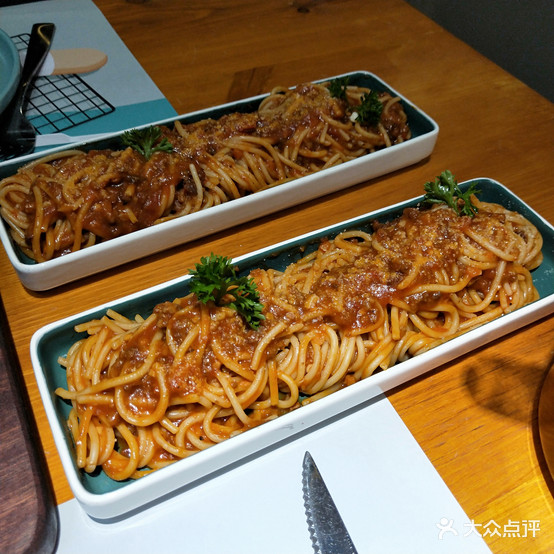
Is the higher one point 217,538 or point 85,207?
point 85,207

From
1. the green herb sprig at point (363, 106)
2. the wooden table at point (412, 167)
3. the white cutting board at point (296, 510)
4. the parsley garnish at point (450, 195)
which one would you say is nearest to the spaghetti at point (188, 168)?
the green herb sprig at point (363, 106)

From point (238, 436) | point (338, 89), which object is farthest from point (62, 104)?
point (238, 436)

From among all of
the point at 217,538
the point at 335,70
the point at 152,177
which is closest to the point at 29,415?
the point at 217,538

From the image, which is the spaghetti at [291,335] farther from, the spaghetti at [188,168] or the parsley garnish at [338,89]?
the parsley garnish at [338,89]

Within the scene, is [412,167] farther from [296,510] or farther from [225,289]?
[296,510]

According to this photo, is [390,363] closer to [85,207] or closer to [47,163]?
[85,207]
